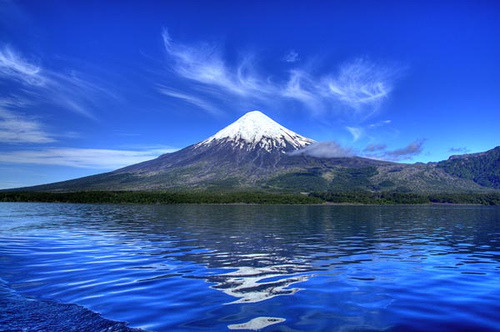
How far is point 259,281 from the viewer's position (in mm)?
15984

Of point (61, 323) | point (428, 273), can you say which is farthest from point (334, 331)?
point (428, 273)

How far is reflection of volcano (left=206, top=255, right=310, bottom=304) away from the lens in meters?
13.7

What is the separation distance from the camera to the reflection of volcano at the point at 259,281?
45.0ft

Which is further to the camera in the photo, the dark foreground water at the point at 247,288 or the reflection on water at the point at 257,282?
the reflection on water at the point at 257,282

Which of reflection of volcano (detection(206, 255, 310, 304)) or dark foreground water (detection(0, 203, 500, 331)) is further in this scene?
reflection of volcano (detection(206, 255, 310, 304))

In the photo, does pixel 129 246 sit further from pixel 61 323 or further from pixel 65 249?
pixel 61 323

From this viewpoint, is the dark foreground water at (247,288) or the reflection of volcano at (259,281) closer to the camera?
the dark foreground water at (247,288)

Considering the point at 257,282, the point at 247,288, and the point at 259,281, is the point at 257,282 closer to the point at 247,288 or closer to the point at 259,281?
the point at 259,281

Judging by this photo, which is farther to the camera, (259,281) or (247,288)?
(259,281)

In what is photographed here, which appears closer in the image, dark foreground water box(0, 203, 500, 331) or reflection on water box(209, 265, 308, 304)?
dark foreground water box(0, 203, 500, 331)

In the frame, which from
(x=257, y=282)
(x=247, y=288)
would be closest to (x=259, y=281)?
(x=257, y=282)

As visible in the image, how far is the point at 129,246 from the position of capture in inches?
1104

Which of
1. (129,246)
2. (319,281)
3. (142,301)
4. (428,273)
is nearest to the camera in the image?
(142,301)

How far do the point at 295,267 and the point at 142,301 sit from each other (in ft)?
30.1
